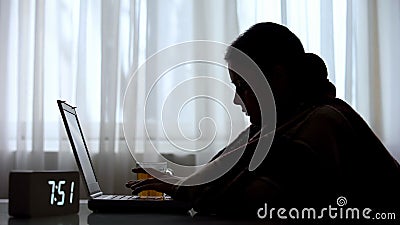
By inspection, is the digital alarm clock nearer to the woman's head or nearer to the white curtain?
the woman's head

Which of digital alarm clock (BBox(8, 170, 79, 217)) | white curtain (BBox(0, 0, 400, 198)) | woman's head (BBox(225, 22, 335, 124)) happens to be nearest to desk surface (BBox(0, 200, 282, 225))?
digital alarm clock (BBox(8, 170, 79, 217))

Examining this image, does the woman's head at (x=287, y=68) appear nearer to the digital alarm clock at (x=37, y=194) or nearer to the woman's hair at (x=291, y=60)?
the woman's hair at (x=291, y=60)

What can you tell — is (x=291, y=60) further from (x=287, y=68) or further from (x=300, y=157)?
(x=300, y=157)

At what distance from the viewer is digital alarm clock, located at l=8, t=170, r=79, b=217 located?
1028mm

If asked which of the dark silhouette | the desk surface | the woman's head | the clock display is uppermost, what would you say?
the woman's head

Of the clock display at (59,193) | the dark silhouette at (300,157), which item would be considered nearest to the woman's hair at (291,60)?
the dark silhouette at (300,157)

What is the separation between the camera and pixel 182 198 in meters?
1.03

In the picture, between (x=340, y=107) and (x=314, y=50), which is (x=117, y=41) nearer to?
(x=314, y=50)

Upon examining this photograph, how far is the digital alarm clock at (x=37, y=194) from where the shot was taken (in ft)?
3.37

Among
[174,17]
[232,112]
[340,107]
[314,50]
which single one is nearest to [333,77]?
[314,50]

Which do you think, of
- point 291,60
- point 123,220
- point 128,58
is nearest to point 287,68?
point 291,60

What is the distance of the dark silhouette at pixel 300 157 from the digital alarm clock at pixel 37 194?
143 millimetres

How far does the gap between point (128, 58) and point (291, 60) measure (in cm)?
148

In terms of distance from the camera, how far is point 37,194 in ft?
3.43
